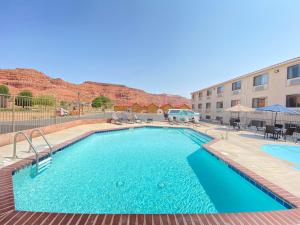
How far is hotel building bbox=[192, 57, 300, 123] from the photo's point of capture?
13.6 metres

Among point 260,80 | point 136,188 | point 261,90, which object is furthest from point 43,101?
point 260,80

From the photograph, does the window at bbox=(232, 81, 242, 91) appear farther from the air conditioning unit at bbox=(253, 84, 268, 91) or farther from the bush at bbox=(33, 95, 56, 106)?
the bush at bbox=(33, 95, 56, 106)

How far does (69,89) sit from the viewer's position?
93312 millimetres

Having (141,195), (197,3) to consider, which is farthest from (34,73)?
(141,195)

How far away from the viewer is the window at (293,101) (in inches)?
526

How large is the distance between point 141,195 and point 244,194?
2501mm

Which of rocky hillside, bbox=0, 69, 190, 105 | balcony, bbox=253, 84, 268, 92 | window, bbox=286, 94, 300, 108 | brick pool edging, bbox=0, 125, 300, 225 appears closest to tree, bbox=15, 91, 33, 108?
brick pool edging, bbox=0, 125, 300, 225

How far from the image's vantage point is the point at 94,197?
377 cm

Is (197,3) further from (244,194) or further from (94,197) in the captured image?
(94,197)

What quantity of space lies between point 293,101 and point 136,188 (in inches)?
624

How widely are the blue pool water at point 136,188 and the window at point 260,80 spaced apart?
48.4ft

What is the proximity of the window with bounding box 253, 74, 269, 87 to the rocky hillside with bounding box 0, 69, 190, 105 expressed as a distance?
6118 cm

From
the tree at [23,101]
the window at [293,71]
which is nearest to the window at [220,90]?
the window at [293,71]

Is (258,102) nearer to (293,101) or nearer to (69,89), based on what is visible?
(293,101)
